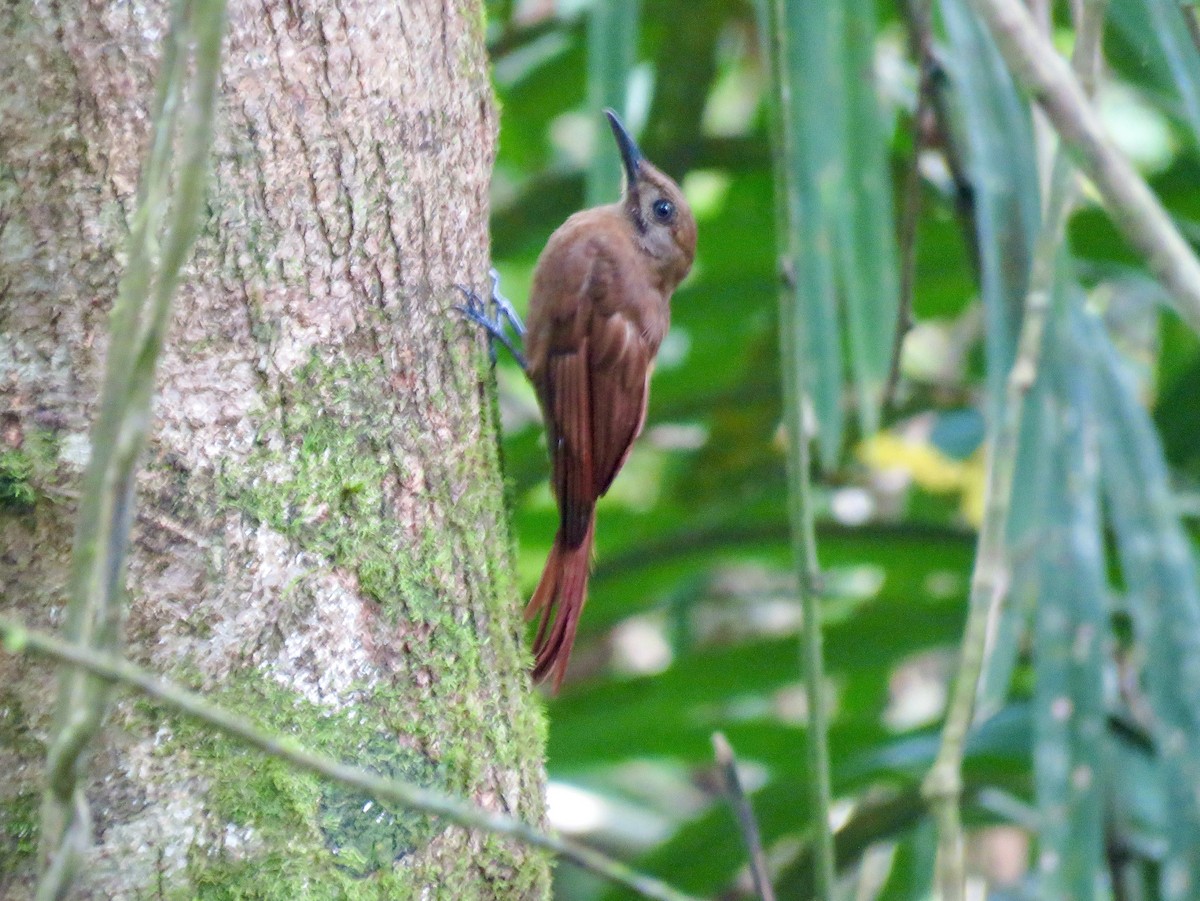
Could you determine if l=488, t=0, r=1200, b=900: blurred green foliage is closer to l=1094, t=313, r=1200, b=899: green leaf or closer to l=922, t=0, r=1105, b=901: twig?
l=1094, t=313, r=1200, b=899: green leaf

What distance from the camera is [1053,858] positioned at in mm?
2295

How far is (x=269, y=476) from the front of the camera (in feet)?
6.00

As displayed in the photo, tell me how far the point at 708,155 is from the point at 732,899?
2.04 meters

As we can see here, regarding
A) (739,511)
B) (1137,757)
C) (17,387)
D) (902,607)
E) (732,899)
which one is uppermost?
(17,387)

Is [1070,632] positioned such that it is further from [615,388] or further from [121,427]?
[121,427]

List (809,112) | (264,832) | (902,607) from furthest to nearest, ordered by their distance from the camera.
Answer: (902,607) → (809,112) → (264,832)

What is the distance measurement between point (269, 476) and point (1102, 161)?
1.10m

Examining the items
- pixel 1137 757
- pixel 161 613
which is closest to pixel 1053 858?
pixel 1137 757

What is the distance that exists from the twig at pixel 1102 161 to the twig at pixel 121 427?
581 millimetres

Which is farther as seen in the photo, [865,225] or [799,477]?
[865,225]

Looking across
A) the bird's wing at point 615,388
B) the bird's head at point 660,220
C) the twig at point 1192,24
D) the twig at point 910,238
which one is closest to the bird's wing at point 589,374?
the bird's wing at point 615,388

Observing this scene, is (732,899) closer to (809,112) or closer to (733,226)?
(733,226)

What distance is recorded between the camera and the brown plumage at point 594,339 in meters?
2.87

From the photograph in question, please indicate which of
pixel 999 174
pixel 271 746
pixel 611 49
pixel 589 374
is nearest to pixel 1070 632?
pixel 999 174
